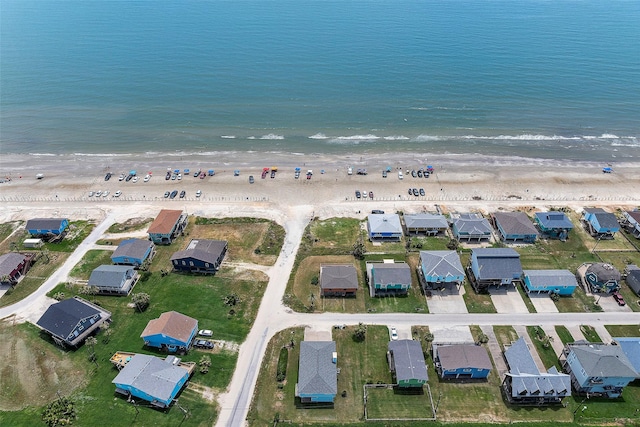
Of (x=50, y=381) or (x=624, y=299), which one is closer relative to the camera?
(x=50, y=381)

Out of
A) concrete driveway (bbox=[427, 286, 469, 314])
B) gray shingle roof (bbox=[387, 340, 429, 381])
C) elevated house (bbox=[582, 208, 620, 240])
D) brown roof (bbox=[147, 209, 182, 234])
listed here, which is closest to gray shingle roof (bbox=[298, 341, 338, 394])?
gray shingle roof (bbox=[387, 340, 429, 381])

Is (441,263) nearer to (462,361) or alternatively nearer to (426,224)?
(426,224)

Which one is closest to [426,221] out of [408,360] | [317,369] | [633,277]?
[408,360]

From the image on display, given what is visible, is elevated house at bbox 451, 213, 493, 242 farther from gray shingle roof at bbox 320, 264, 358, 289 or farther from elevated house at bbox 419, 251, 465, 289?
gray shingle roof at bbox 320, 264, 358, 289

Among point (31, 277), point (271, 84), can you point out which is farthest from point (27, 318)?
point (271, 84)

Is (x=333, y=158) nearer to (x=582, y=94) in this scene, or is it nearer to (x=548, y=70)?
(x=582, y=94)

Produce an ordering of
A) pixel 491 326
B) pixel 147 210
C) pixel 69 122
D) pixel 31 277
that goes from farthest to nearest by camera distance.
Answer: pixel 69 122
pixel 147 210
pixel 31 277
pixel 491 326

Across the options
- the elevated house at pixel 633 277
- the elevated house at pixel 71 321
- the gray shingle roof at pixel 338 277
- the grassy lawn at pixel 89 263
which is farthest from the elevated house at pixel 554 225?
the grassy lawn at pixel 89 263

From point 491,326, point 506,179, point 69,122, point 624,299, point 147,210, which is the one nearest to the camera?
point 491,326
